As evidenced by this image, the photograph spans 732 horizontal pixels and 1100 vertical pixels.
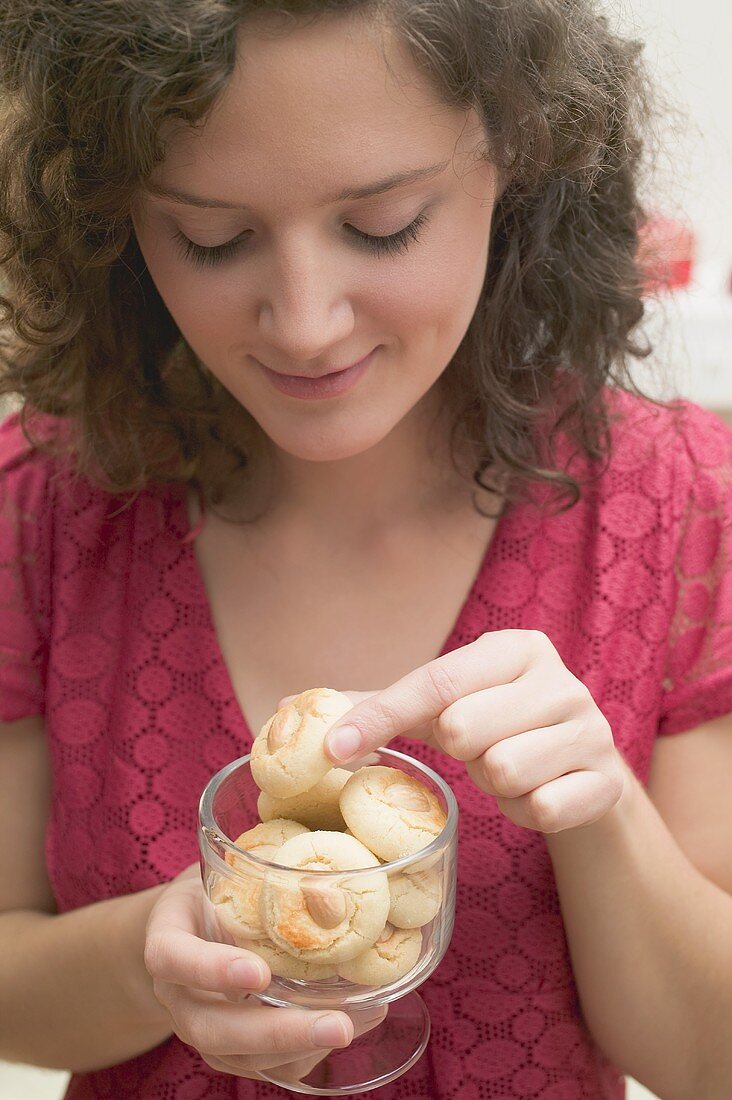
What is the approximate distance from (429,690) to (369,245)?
0.39 metres

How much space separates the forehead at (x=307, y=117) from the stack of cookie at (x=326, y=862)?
1.32 feet

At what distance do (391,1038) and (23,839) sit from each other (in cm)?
54

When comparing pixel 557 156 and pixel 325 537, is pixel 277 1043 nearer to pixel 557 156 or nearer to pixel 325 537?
pixel 325 537

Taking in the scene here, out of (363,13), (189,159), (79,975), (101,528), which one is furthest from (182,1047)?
(363,13)

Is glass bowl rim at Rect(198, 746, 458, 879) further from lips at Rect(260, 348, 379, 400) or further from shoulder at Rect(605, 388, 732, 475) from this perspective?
shoulder at Rect(605, 388, 732, 475)

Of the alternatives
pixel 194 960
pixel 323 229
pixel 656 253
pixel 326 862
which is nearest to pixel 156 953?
pixel 194 960

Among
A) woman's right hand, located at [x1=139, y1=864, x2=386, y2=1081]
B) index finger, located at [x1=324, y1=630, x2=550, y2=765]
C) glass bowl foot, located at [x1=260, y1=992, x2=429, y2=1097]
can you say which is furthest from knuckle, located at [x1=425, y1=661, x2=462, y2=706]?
glass bowl foot, located at [x1=260, y1=992, x2=429, y2=1097]

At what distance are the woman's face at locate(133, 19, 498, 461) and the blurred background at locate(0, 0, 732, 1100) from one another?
1.10 feet

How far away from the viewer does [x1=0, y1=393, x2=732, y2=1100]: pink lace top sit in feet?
3.89

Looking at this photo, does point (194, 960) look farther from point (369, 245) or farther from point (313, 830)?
point (369, 245)

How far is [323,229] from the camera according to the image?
94 cm

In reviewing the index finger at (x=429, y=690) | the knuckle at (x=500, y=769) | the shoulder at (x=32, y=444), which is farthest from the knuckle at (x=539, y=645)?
the shoulder at (x=32, y=444)

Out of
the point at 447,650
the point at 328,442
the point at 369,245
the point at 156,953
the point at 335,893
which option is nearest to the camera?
the point at 335,893

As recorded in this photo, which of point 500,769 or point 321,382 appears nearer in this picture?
point 500,769
